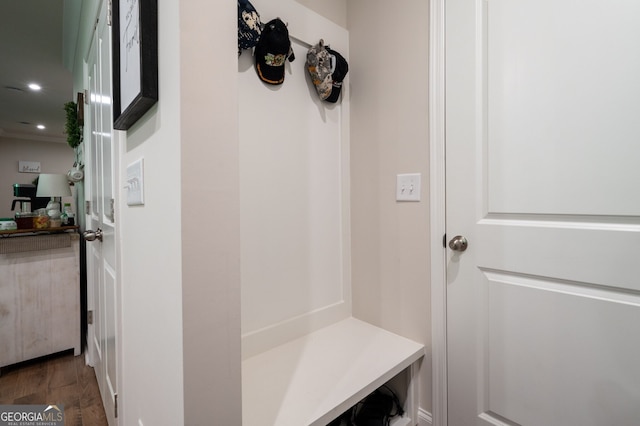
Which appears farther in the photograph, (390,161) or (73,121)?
(73,121)

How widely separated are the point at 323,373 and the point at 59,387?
1.86 m

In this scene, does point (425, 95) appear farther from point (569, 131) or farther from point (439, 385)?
point (439, 385)

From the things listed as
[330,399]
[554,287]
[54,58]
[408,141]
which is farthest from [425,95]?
[54,58]

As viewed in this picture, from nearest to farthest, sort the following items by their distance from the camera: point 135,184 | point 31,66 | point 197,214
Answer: point 197,214, point 135,184, point 31,66

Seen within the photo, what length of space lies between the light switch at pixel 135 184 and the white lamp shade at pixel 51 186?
7.66 feet

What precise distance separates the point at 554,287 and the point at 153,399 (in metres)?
1.27

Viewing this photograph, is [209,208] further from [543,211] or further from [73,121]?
[73,121]

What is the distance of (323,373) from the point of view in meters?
1.12

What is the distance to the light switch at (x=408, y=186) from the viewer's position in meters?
1.29

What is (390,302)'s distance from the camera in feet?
4.68

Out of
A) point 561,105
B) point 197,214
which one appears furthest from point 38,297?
point 561,105

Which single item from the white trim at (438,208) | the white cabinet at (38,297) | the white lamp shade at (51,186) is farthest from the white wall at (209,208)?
the white lamp shade at (51,186)

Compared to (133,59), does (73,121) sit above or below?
above

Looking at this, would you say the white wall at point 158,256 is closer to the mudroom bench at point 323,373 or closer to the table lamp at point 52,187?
the mudroom bench at point 323,373
